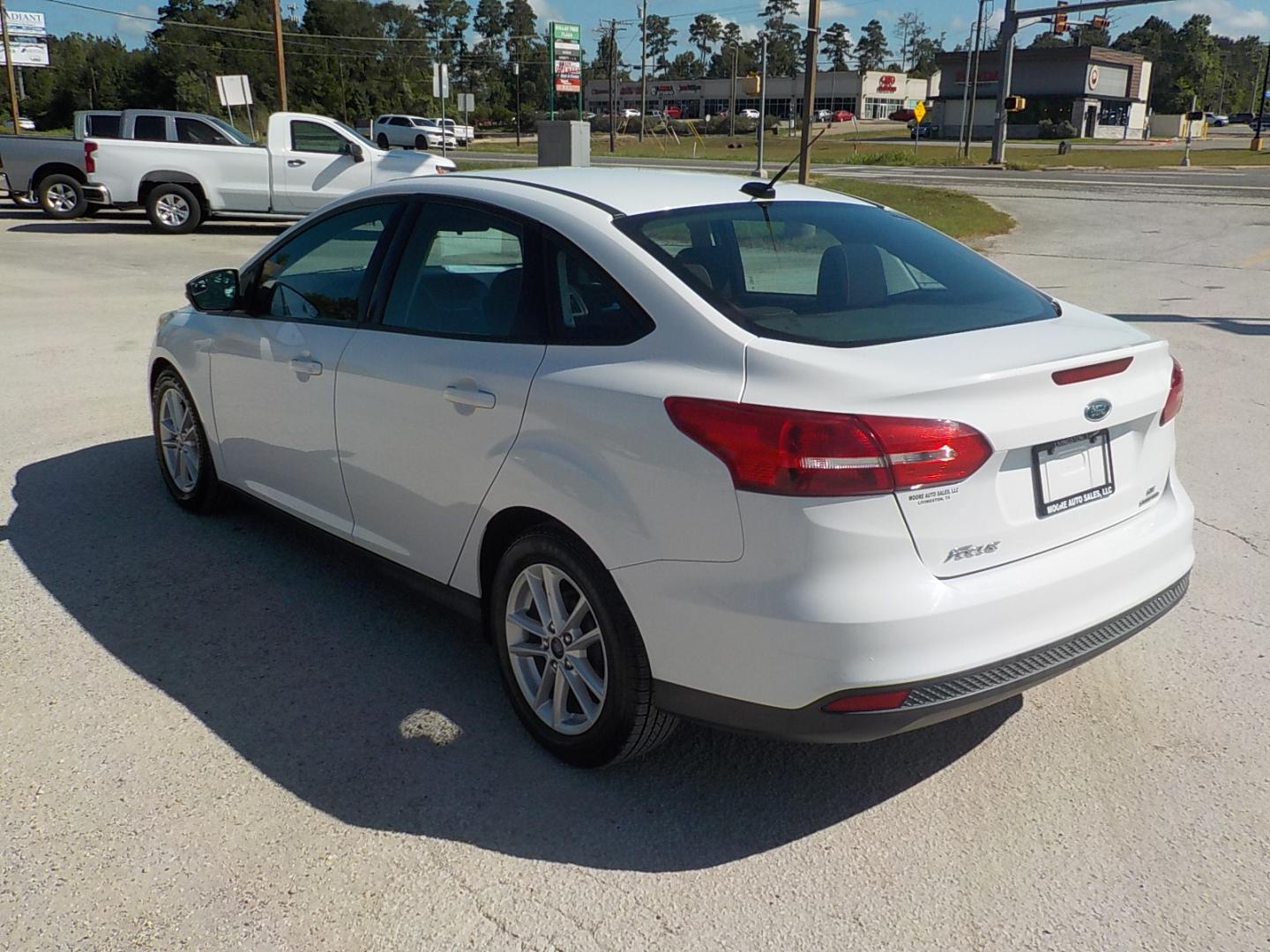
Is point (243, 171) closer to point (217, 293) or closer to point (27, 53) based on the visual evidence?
point (217, 293)

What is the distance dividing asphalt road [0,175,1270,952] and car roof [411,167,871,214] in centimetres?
152

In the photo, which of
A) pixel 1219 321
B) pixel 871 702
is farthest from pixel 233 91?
pixel 871 702

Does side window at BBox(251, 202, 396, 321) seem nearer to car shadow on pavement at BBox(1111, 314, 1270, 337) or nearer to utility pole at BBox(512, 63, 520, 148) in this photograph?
car shadow on pavement at BBox(1111, 314, 1270, 337)

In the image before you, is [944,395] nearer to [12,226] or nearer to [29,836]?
[29,836]

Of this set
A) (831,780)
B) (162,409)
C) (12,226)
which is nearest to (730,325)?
(831,780)

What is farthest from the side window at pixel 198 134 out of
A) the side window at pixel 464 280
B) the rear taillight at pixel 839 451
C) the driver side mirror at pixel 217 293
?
the rear taillight at pixel 839 451

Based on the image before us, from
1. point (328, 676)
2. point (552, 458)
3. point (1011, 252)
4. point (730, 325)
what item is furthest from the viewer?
point (1011, 252)

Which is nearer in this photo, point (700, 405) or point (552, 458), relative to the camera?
point (700, 405)

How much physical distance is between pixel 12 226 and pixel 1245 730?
21.2 metres

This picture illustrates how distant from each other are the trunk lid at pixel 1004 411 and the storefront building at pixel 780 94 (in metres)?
122

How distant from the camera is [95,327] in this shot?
421 inches

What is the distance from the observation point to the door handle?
3.40 metres

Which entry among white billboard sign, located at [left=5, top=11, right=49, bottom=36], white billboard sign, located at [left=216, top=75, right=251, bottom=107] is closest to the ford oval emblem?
white billboard sign, located at [left=216, top=75, right=251, bottom=107]

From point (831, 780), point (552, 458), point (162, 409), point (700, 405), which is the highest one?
point (700, 405)
